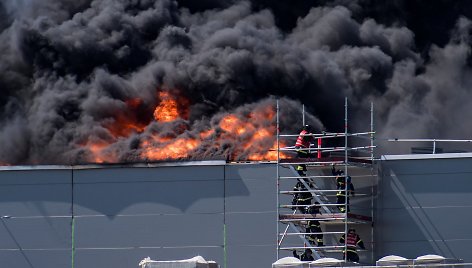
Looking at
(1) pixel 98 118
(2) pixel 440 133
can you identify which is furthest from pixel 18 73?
(2) pixel 440 133

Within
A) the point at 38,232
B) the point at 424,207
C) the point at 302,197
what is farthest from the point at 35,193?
the point at 424,207

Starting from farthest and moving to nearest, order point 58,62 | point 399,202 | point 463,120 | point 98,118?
point 463,120 → point 58,62 → point 98,118 → point 399,202

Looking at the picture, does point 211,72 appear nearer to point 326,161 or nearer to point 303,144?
point 303,144

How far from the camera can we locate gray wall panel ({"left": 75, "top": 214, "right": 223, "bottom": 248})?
38.9 meters

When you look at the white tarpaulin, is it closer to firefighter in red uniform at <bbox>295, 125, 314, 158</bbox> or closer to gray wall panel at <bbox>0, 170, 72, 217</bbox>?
firefighter in red uniform at <bbox>295, 125, 314, 158</bbox>

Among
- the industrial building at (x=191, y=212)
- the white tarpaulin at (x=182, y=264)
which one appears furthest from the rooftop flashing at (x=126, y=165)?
the white tarpaulin at (x=182, y=264)

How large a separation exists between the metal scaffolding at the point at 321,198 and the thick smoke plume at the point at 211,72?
8705 millimetres

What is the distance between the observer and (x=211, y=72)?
5291 cm

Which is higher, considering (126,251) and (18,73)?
(18,73)

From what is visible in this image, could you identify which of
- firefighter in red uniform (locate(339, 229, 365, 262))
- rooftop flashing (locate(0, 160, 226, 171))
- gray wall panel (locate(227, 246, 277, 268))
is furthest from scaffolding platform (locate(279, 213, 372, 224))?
rooftop flashing (locate(0, 160, 226, 171))

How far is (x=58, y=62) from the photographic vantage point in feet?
179

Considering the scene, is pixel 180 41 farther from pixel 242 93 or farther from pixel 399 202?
pixel 399 202

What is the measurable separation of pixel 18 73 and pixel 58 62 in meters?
2.32

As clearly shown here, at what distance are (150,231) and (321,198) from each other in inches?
181
